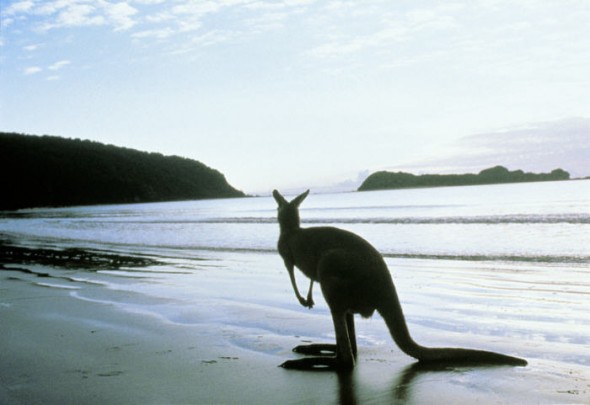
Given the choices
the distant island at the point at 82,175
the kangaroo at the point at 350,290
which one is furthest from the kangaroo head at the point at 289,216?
the distant island at the point at 82,175

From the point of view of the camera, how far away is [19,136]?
138 meters

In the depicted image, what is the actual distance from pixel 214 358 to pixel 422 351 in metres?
1.56

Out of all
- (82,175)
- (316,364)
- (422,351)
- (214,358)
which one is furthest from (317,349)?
(82,175)

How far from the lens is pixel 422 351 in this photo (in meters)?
3.96

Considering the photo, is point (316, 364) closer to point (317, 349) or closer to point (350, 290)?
point (317, 349)

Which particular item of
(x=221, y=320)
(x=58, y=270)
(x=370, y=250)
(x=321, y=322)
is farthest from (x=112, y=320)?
(x=58, y=270)

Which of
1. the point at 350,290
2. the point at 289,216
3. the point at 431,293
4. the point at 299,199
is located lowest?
the point at 431,293

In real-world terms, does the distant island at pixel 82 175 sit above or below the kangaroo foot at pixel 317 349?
above

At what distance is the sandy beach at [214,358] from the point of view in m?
3.49

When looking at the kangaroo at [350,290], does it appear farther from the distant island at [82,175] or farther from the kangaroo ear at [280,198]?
the distant island at [82,175]

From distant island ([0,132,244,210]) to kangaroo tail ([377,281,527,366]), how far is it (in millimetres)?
116361

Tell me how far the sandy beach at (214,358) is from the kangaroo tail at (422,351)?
76 mm

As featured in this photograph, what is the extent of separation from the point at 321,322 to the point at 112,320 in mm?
2167

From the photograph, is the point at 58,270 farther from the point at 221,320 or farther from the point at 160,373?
the point at 160,373
